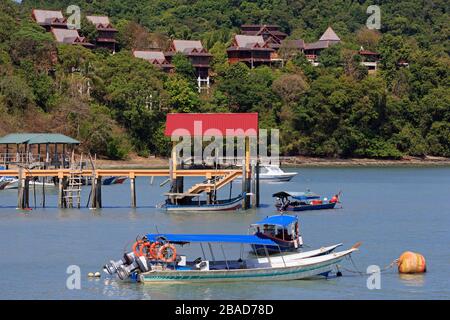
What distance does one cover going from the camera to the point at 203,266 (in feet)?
134

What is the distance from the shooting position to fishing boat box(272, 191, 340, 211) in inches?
2680

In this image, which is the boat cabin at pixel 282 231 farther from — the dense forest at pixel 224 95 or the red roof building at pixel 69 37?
the red roof building at pixel 69 37

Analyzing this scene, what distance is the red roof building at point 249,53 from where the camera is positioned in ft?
498

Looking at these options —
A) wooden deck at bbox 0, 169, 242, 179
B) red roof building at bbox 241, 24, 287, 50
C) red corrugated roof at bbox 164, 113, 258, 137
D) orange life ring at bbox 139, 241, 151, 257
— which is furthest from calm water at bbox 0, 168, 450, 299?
red roof building at bbox 241, 24, 287, 50

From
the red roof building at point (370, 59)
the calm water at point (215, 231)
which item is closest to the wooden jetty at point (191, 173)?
the calm water at point (215, 231)

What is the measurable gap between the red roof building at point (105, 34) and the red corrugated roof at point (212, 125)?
81626mm

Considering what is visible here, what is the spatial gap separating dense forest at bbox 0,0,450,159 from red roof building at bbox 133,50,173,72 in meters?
1.51

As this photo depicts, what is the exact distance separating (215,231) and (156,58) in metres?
91.2

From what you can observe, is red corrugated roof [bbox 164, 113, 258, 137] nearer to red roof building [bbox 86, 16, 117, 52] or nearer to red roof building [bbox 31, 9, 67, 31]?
red roof building [bbox 86, 16, 117, 52]

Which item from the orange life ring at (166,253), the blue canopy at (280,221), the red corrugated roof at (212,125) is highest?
the red corrugated roof at (212,125)

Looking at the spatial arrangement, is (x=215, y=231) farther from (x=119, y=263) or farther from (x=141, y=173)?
(x=119, y=263)

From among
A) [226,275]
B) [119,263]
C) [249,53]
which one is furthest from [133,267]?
[249,53]
